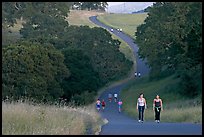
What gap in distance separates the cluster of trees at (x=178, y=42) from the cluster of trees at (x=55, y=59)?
727 cm

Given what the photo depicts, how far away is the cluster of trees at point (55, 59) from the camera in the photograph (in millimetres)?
47906

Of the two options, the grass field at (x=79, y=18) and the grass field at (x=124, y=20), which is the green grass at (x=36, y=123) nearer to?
the grass field at (x=79, y=18)

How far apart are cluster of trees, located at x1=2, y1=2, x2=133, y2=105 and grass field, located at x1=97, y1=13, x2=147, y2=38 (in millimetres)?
34792

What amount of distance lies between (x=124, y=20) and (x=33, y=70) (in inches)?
3604

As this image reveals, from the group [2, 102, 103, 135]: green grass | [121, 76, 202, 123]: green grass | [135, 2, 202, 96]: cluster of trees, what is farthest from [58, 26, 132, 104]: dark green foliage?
[2, 102, 103, 135]: green grass

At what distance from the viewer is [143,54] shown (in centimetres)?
6159

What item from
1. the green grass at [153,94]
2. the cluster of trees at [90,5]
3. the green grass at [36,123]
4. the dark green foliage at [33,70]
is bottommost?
the green grass at [153,94]

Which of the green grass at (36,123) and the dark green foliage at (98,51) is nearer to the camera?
the green grass at (36,123)

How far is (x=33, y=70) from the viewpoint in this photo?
49688 mm

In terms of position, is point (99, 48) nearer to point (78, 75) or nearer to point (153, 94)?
point (78, 75)

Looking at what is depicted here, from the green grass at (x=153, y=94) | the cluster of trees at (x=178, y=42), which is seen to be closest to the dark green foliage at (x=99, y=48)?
the green grass at (x=153, y=94)

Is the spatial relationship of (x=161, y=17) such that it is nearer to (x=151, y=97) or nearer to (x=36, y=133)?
(x=151, y=97)

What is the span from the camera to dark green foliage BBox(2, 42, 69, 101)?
4691cm

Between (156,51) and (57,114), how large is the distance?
43.7 meters
